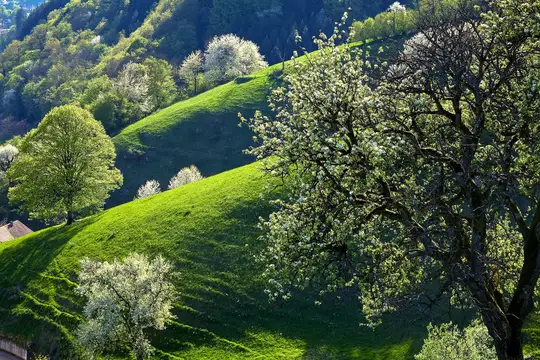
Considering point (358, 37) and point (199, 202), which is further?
point (358, 37)

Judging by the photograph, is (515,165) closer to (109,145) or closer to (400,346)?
(400,346)

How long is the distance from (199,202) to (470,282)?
55242 mm

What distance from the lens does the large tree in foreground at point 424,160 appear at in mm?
17391

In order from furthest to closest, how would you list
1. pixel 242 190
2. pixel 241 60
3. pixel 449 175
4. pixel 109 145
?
pixel 241 60
pixel 109 145
pixel 242 190
pixel 449 175

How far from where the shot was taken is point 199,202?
70438 millimetres

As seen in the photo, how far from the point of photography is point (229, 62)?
545 feet

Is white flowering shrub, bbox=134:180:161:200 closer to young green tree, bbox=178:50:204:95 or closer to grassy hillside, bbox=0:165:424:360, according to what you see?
grassy hillside, bbox=0:165:424:360

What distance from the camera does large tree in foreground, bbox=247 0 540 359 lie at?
17391 mm

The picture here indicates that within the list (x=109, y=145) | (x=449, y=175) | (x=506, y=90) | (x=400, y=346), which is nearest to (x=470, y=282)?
(x=449, y=175)

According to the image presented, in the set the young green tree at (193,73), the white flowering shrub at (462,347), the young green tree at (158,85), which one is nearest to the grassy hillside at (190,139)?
the young green tree at (158,85)

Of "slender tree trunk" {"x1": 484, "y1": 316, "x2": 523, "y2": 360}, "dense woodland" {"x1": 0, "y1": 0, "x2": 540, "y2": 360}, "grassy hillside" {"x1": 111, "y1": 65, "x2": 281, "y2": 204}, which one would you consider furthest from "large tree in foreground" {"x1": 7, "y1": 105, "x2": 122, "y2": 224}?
"slender tree trunk" {"x1": 484, "y1": 316, "x2": 523, "y2": 360}

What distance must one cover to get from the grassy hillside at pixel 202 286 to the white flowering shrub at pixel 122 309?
3.54 m

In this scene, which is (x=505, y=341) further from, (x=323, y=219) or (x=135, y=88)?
(x=135, y=88)

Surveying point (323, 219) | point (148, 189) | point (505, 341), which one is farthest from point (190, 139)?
point (505, 341)
